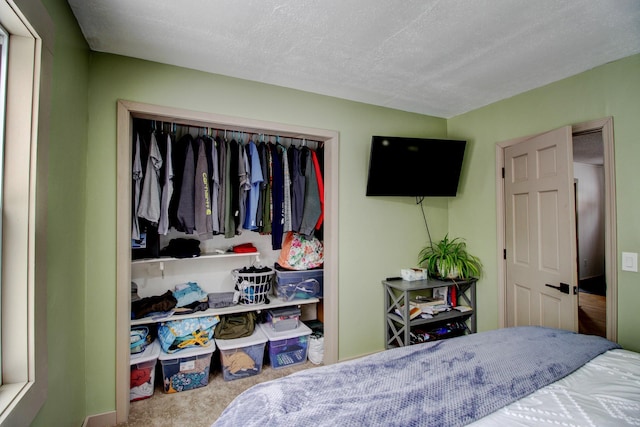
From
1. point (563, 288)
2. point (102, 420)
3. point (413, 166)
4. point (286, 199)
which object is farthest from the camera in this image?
point (413, 166)

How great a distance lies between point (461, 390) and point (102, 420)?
2.17 m

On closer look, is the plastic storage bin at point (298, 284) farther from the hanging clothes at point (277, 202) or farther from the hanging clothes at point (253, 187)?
the hanging clothes at point (253, 187)

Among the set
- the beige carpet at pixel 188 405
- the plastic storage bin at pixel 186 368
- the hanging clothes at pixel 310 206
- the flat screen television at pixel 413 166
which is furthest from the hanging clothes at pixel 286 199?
the beige carpet at pixel 188 405

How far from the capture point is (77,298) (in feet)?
5.60

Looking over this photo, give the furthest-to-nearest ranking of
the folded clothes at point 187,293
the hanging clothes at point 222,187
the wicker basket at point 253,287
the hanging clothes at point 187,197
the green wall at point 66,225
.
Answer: the wicker basket at point 253,287 → the folded clothes at point 187,293 → the hanging clothes at point 222,187 → the hanging clothes at point 187,197 → the green wall at point 66,225

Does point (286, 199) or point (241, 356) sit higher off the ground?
point (286, 199)

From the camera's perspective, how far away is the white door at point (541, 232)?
210 centimetres

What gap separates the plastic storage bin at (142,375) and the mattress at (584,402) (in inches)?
86.6

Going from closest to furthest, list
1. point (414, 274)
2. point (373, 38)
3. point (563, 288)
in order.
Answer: point (373, 38), point (563, 288), point (414, 274)

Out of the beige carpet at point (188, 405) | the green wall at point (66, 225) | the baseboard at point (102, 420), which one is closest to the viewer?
the green wall at point (66, 225)

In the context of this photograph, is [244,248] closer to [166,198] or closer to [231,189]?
[231,189]

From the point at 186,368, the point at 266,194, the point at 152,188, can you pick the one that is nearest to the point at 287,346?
the point at 186,368

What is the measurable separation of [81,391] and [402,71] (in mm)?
2961

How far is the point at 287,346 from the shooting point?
106 inches
